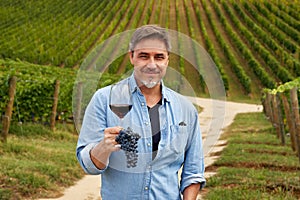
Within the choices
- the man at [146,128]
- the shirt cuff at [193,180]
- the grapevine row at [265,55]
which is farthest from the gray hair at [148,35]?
the grapevine row at [265,55]

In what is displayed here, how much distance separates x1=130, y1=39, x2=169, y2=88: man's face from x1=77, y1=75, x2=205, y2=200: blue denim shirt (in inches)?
3.2

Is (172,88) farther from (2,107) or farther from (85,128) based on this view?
(2,107)

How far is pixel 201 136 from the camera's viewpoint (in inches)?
104

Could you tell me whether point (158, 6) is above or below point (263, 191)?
above

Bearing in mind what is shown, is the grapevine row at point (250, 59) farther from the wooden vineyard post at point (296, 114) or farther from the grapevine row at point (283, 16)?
the wooden vineyard post at point (296, 114)

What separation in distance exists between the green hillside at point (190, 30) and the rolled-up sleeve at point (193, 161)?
3254 centimetres

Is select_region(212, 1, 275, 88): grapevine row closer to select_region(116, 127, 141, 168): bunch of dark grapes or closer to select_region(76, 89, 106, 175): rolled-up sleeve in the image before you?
select_region(76, 89, 106, 175): rolled-up sleeve

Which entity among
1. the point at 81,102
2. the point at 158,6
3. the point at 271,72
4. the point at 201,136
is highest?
the point at 158,6

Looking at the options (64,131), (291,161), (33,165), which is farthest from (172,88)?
(64,131)

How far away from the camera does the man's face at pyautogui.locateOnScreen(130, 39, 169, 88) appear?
235 cm

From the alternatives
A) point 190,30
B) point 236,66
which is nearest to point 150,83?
point 236,66

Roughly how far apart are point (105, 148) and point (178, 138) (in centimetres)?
36

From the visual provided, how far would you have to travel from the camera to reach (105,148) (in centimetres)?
224

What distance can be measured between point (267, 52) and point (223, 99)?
40.3 meters
